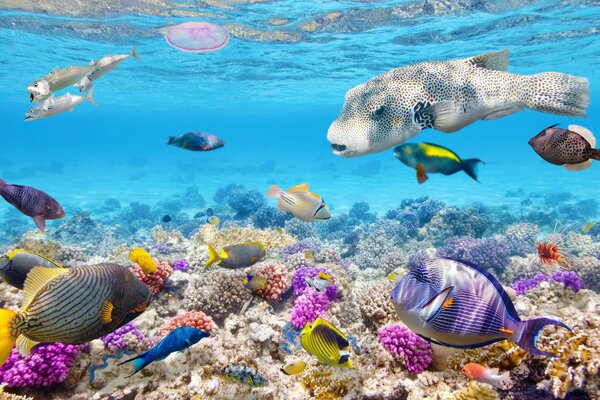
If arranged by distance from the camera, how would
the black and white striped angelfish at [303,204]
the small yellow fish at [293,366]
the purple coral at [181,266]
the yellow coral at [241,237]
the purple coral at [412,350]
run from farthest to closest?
the yellow coral at [241,237]
the purple coral at [181,266]
the black and white striped angelfish at [303,204]
the purple coral at [412,350]
the small yellow fish at [293,366]

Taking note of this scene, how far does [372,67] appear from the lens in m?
31.2

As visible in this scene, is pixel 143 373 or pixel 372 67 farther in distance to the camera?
pixel 372 67

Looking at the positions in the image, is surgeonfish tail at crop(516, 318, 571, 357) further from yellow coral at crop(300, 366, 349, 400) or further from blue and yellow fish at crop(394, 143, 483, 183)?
yellow coral at crop(300, 366, 349, 400)

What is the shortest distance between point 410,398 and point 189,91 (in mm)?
45900

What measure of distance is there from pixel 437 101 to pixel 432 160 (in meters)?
0.51

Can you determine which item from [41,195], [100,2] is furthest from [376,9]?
[41,195]

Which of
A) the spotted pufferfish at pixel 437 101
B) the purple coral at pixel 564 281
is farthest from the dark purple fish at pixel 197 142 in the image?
the purple coral at pixel 564 281

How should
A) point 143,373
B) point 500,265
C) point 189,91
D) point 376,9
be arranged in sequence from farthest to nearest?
1. point 189,91
2. point 376,9
3. point 500,265
4. point 143,373

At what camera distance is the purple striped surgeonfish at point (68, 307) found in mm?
2086

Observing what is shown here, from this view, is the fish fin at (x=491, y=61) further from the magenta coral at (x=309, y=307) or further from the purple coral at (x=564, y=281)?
the magenta coral at (x=309, y=307)

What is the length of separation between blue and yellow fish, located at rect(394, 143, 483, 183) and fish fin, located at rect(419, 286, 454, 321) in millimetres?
1361

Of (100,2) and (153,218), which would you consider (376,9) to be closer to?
(100,2)

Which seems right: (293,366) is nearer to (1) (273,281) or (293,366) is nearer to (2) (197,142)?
(1) (273,281)

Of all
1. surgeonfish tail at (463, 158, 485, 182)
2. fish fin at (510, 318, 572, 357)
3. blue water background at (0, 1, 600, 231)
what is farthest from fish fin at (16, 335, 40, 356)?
blue water background at (0, 1, 600, 231)
